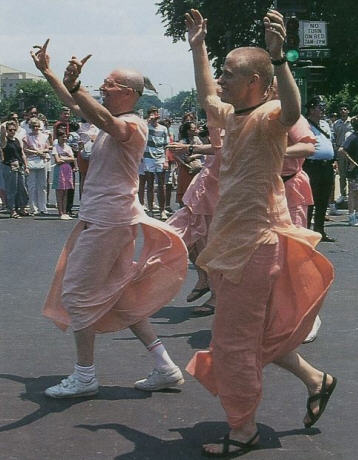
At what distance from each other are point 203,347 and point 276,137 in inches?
105

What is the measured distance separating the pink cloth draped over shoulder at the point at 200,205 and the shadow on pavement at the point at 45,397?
237cm

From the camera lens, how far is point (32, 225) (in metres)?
16.2

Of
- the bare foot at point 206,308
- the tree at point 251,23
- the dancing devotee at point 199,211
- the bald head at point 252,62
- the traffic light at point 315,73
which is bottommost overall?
the bare foot at point 206,308

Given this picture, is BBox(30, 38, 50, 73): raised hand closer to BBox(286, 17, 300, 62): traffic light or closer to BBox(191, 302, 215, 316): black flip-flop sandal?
BBox(191, 302, 215, 316): black flip-flop sandal

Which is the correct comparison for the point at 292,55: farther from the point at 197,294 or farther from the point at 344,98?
the point at 344,98

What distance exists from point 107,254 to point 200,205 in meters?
2.53

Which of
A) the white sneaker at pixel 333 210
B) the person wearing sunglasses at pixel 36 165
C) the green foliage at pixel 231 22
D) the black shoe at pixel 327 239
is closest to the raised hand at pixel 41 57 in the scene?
the black shoe at pixel 327 239

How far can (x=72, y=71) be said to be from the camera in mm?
5391

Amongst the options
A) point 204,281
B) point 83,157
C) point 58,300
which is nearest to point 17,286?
point 204,281

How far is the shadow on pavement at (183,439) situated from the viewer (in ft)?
15.9

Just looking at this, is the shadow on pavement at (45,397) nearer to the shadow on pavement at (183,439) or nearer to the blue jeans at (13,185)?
the shadow on pavement at (183,439)

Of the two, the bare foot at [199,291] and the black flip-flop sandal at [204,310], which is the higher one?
the bare foot at [199,291]

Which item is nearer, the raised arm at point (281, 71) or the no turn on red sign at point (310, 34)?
the raised arm at point (281, 71)

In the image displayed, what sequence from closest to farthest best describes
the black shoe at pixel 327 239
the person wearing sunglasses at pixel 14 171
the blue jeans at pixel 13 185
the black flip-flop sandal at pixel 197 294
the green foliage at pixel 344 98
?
the black flip-flop sandal at pixel 197 294 → the black shoe at pixel 327 239 → the person wearing sunglasses at pixel 14 171 → the blue jeans at pixel 13 185 → the green foliage at pixel 344 98
